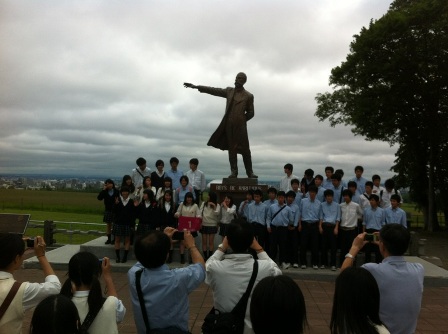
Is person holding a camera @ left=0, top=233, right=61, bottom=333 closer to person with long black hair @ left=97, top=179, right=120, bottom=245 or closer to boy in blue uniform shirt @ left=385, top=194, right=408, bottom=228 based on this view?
person with long black hair @ left=97, top=179, right=120, bottom=245

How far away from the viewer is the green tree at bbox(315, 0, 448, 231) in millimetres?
18328

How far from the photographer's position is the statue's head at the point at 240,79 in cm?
1064

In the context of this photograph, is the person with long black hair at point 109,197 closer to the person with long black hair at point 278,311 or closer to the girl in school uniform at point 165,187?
the girl in school uniform at point 165,187

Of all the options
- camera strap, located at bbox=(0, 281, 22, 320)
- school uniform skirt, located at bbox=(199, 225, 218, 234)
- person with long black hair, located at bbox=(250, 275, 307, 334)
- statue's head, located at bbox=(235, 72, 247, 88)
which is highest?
statue's head, located at bbox=(235, 72, 247, 88)

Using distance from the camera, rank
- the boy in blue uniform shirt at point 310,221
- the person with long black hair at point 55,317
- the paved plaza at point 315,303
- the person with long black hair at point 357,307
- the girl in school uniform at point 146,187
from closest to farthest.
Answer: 1. the person with long black hair at point 55,317
2. the person with long black hair at point 357,307
3. the paved plaza at point 315,303
4. the boy in blue uniform shirt at point 310,221
5. the girl in school uniform at point 146,187

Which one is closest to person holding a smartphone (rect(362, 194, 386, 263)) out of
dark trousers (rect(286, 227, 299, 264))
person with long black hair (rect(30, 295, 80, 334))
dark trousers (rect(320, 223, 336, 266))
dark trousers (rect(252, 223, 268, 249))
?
dark trousers (rect(320, 223, 336, 266))

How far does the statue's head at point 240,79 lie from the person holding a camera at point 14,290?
8.35m

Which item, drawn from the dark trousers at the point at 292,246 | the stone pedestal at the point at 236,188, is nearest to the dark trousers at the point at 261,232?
the dark trousers at the point at 292,246

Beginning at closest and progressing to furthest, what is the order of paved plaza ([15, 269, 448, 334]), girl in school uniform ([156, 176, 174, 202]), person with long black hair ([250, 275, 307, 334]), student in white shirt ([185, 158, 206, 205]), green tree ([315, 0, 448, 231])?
person with long black hair ([250, 275, 307, 334]), paved plaza ([15, 269, 448, 334]), girl in school uniform ([156, 176, 174, 202]), student in white shirt ([185, 158, 206, 205]), green tree ([315, 0, 448, 231])

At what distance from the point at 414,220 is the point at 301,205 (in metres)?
25.8

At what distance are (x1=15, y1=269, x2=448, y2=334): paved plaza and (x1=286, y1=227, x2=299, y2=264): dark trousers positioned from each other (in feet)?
1.04

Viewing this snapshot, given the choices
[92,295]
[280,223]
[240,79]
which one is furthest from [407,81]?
[92,295]

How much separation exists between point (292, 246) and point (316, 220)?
0.74 m

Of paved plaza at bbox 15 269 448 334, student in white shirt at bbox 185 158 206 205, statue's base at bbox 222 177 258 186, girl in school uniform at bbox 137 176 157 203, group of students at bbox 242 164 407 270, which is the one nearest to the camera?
paved plaza at bbox 15 269 448 334
